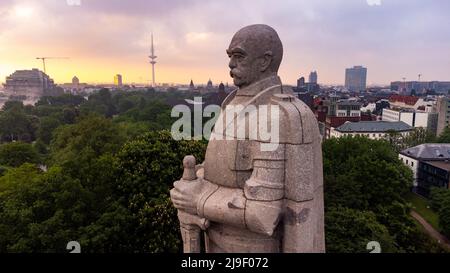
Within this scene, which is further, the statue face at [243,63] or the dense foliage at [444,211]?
the dense foliage at [444,211]

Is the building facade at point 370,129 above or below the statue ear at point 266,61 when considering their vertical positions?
below

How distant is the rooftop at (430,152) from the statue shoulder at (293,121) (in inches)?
1823

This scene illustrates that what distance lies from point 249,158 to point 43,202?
15.0m

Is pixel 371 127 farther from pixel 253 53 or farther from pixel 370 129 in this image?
pixel 253 53

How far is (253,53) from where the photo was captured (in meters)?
6.16

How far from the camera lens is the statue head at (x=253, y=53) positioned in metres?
6.13

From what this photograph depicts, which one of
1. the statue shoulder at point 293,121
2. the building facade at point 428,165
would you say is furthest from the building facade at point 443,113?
the statue shoulder at point 293,121

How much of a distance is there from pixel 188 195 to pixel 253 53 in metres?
2.59

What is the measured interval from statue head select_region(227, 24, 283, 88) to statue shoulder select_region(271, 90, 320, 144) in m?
0.56

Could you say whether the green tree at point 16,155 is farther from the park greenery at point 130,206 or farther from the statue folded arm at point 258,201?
the statue folded arm at point 258,201

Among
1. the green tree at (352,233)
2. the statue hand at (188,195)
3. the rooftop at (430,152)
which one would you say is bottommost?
the green tree at (352,233)

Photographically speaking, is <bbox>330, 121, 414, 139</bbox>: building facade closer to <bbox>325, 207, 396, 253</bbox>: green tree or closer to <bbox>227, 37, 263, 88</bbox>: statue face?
<bbox>325, 207, 396, 253</bbox>: green tree

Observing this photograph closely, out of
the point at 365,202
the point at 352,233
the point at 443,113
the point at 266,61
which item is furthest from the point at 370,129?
the point at 266,61

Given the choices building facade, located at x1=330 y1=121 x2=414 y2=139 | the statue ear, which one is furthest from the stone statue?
building facade, located at x1=330 y1=121 x2=414 y2=139
